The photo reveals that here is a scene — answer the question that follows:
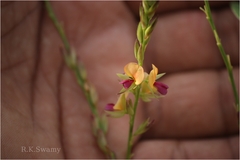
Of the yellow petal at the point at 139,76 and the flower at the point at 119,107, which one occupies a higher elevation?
the yellow petal at the point at 139,76

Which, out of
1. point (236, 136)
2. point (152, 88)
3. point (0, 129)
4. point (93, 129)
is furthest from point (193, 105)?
point (0, 129)

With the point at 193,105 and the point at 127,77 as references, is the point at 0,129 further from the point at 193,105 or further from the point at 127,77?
the point at 193,105

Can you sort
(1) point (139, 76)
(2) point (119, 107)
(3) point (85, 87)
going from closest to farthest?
(1) point (139, 76) → (2) point (119, 107) → (3) point (85, 87)

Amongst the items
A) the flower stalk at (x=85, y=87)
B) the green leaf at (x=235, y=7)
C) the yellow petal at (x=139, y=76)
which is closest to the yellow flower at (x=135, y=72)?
the yellow petal at (x=139, y=76)

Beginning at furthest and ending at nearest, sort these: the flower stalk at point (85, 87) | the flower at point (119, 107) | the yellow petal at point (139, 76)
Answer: the flower stalk at point (85, 87) → the flower at point (119, 107) → the yellow petal at point (139, 76)

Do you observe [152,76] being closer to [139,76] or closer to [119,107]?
[139,76]

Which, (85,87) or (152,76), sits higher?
(152,76)

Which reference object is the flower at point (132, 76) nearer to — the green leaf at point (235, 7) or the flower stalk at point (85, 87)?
the flower stalk at point (85, 87)

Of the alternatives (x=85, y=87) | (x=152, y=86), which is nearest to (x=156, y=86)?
(x=152, y=86)

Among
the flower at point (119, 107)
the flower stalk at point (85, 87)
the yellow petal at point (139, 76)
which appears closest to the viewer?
the yellow petal at point (139, 76)
